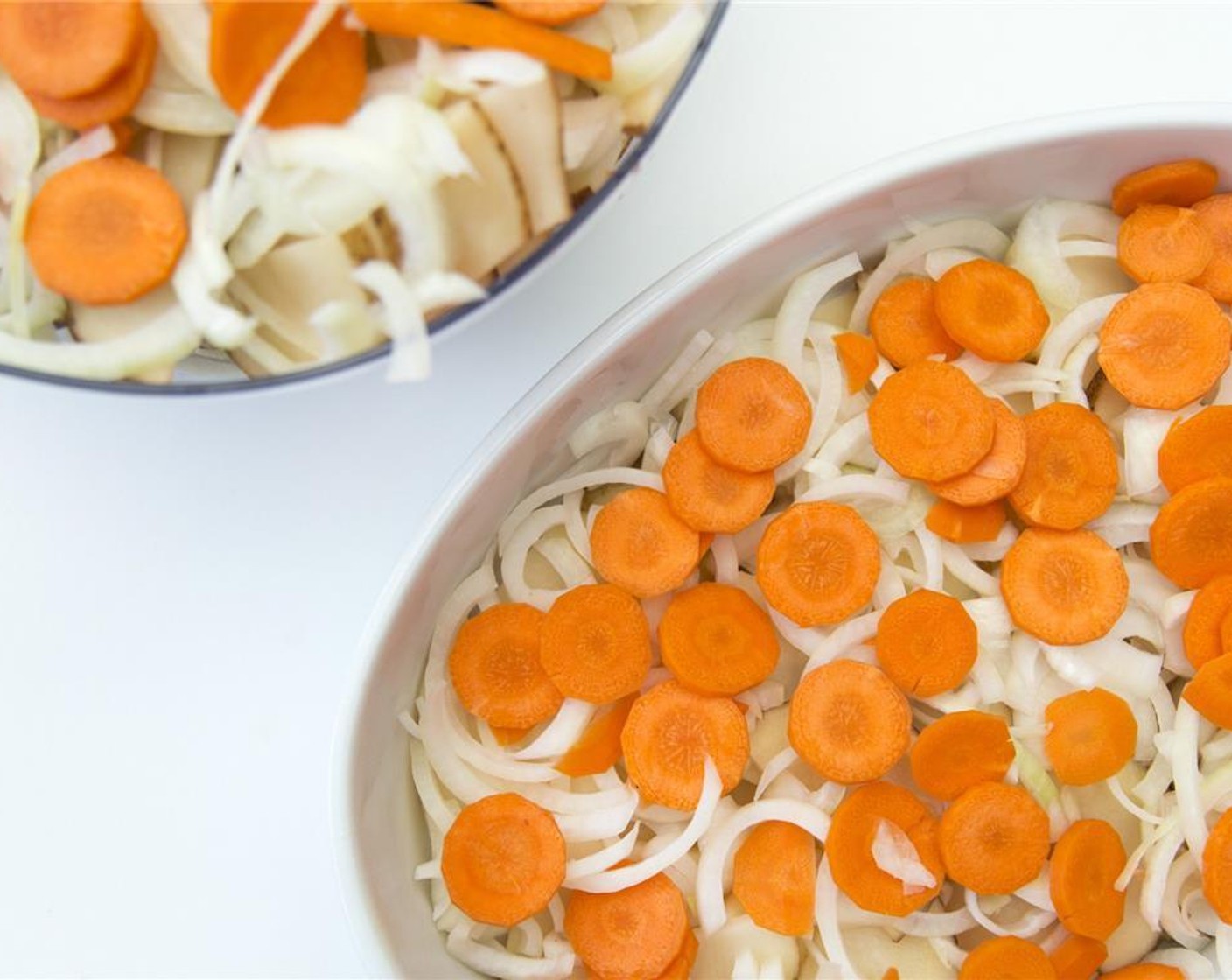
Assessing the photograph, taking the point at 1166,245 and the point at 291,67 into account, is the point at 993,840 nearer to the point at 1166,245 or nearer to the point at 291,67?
the point at 1166,245

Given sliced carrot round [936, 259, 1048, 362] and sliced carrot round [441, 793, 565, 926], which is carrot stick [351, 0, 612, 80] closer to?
sliced carrot round [936, 259, 1048, 362]

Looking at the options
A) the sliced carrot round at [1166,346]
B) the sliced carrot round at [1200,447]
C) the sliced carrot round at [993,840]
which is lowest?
the sliced carrot round at [993,840]

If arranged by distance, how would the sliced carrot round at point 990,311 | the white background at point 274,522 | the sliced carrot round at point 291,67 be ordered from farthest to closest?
the white background at point 274,522 → the sliced carrot round at point 990,311 → the sliced carrot round at point 291,67

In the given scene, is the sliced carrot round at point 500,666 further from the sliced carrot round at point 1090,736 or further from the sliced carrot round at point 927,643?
the sliced carrot round at point 1090,736

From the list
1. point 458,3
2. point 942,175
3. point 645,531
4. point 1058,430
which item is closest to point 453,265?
point 458,3

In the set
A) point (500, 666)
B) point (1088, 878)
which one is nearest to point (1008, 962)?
point (1088, 878)

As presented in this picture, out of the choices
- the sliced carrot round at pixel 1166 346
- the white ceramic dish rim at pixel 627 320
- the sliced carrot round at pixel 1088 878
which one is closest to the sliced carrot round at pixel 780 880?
the sliced carrot round at pixel 1088 878
